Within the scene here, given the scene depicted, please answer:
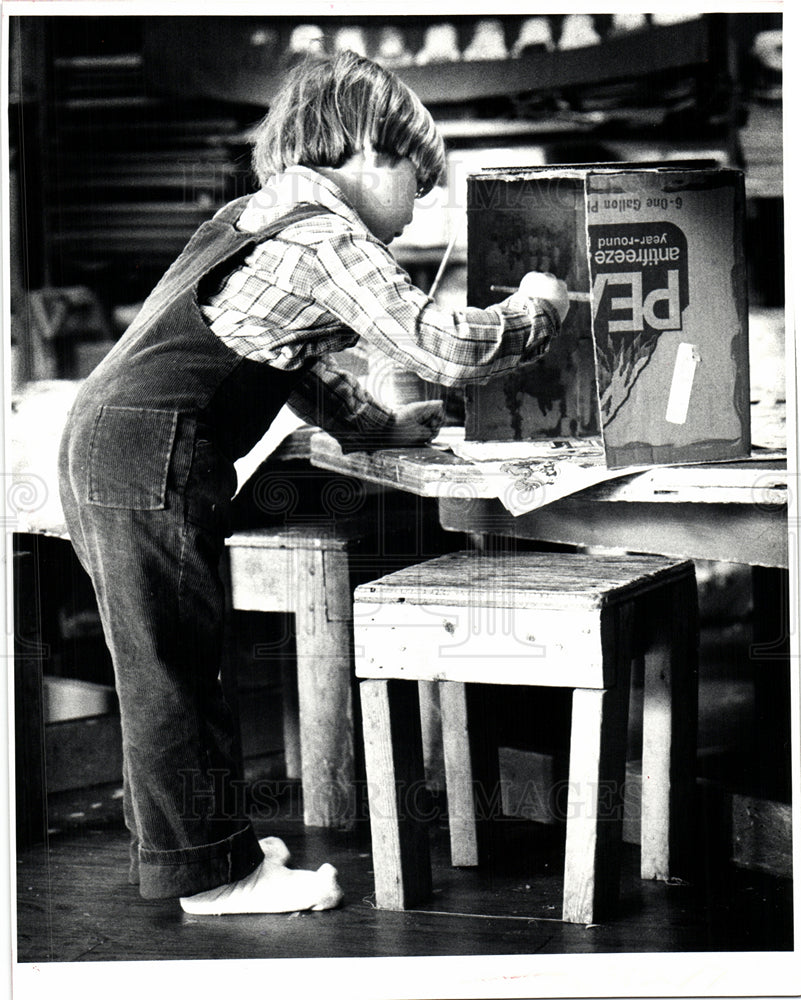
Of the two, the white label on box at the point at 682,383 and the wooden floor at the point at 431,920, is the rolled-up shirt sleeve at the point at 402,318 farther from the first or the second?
the wooden floor at the point at 431,920

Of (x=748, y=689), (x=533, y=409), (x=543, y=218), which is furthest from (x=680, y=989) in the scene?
(x=543, y=218)

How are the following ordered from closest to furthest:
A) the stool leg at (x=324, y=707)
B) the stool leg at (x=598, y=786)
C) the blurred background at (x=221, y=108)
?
the stool leg at (x=598, y=786) < the blurred background at (x=221, y=108) < the stool leg at (x=324, y=707)

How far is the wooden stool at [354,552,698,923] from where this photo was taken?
170cm

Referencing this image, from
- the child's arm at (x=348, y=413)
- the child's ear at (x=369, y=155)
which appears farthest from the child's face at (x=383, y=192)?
the child's arm at (x=348, y=413)

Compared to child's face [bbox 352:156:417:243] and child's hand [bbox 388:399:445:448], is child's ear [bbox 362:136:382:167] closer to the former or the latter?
child's face [bbox 352:156:417:243]

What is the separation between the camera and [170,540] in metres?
1.76

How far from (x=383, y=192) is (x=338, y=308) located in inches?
8.5

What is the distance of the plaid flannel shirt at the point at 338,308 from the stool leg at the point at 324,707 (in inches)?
16.6

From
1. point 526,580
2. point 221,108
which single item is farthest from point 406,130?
point 526,580

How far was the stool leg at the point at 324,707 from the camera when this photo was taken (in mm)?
2102

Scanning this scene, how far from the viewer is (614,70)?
1933 mm

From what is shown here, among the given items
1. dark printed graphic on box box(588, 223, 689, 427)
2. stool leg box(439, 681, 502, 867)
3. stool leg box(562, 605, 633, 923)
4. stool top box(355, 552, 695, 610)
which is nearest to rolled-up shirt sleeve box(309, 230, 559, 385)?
dark printed graphic on box box(588, 223, 689, 427)

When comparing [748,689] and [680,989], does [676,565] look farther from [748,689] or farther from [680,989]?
[680,989]

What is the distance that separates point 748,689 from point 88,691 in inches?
41.8
